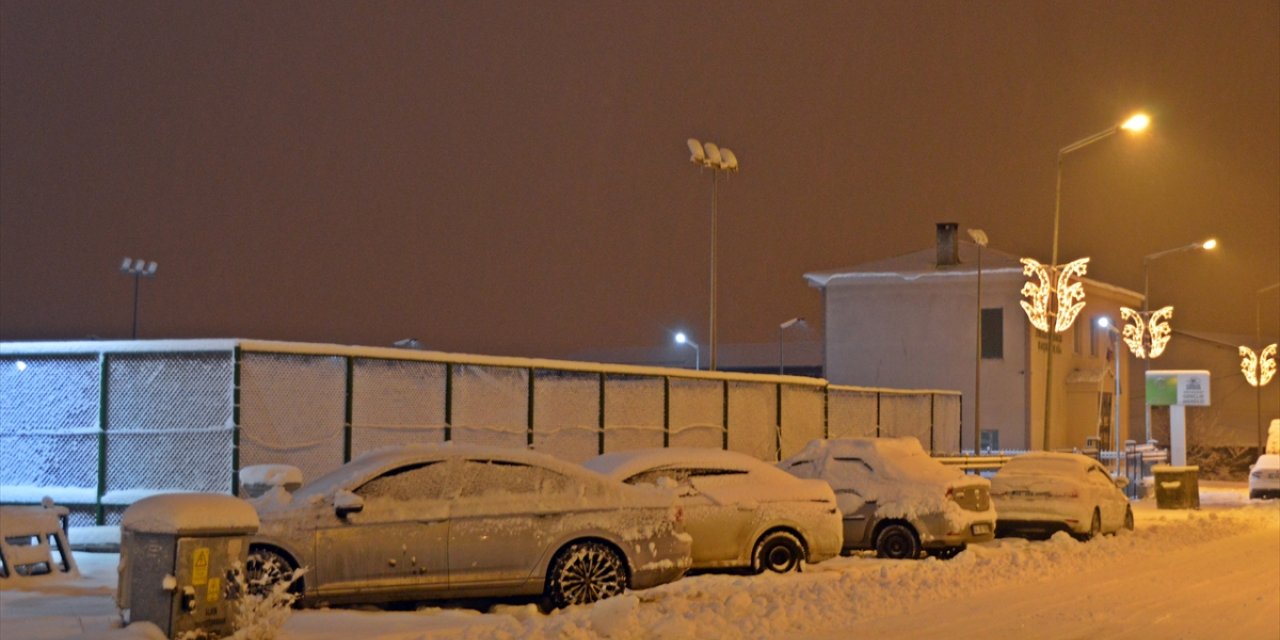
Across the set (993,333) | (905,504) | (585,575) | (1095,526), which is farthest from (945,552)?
(993,333)

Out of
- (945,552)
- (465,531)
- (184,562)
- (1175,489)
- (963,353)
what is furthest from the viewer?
(963,353)

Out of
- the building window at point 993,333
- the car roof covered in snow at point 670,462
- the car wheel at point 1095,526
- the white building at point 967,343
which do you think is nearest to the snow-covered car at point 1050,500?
the car wheel at point 1095,526

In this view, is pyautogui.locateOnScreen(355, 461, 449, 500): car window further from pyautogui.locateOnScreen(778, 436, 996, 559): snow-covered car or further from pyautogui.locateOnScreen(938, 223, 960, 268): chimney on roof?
pyautogui.locateOnScreen(938, 223, 960, 268): chimney on roof

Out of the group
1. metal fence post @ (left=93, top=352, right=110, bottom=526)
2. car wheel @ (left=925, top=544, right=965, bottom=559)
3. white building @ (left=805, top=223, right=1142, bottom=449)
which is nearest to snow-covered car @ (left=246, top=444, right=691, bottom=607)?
metal fence post @ (left=93, top=352, right=110, bottom=526)

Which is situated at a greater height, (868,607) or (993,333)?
(993,333)

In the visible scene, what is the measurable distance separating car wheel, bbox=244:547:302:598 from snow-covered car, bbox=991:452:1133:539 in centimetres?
1385

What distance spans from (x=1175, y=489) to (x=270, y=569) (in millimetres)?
27486

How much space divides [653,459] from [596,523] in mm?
2779

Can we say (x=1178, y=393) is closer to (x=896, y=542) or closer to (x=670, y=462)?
(x=896, y=542)

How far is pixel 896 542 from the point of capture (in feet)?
65.6

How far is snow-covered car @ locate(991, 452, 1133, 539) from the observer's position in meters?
23.2

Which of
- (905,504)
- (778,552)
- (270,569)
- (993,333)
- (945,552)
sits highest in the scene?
(993,333)

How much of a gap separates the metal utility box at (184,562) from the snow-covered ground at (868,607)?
26cm

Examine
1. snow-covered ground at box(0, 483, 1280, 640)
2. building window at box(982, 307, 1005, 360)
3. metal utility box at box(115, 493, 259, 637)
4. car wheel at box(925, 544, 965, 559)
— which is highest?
building window at box(982, 307, 1005, 360)
